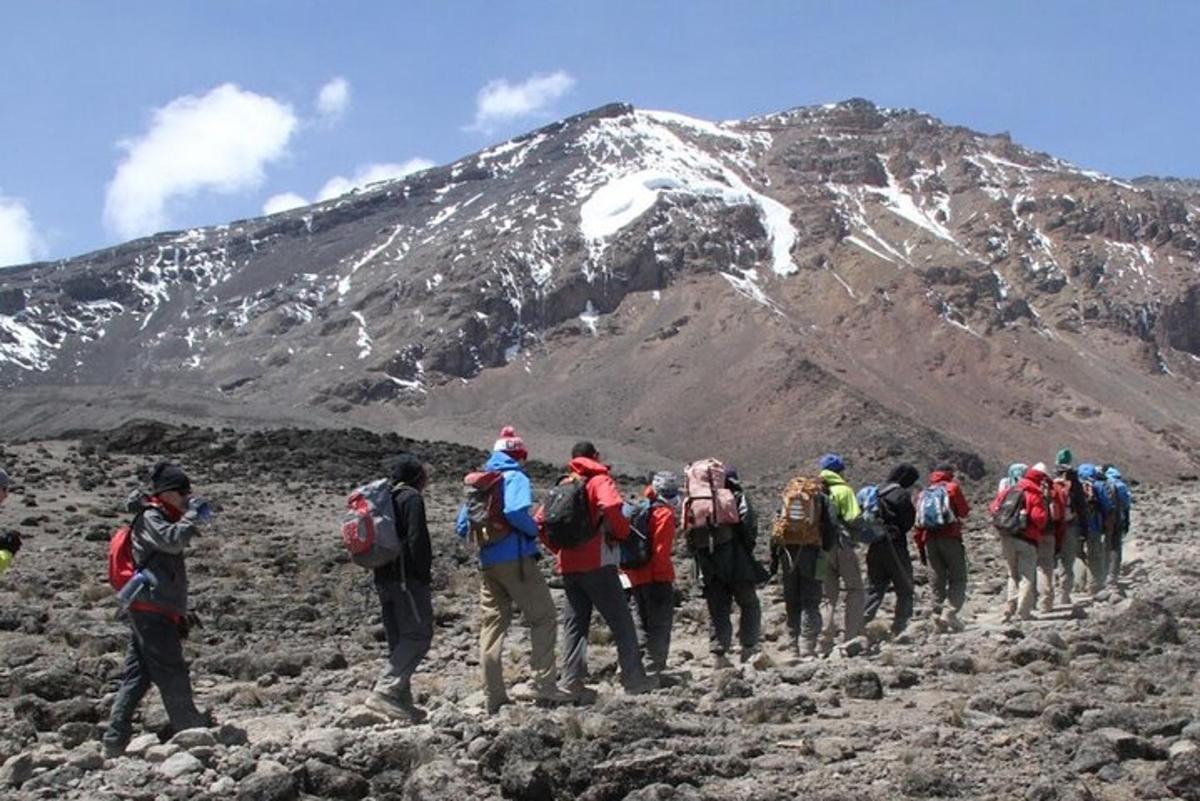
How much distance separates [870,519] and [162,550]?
6.48 m

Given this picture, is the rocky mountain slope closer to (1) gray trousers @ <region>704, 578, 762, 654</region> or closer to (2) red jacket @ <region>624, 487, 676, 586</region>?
(1) gray trousers @ <region>704, 578, 762, 654</region>

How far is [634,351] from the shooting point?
4304 inches

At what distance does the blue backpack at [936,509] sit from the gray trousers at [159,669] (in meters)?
7.18

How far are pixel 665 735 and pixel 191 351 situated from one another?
131372mm

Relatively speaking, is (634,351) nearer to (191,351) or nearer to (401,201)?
(191,351)

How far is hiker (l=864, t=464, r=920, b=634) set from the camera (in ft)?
40.3

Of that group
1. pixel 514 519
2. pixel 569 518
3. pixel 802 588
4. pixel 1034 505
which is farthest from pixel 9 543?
pixel 1034 505

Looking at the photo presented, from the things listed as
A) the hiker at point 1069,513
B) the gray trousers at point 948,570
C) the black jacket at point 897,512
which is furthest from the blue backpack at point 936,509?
the hiker at point 1069,513

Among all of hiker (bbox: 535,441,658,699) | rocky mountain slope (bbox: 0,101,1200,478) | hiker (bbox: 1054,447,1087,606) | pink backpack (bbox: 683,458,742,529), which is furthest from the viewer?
rocky mountain slope (bbox: 0,101,1200,478)

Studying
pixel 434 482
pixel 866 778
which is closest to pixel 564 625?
pixel 866 778

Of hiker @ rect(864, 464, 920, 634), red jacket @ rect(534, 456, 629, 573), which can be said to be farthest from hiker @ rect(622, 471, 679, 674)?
hiker @ rect(864, 464, 920, 634)

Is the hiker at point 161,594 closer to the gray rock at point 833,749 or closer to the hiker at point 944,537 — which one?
the gray rock at point 833,749

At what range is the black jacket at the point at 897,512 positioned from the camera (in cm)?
1240

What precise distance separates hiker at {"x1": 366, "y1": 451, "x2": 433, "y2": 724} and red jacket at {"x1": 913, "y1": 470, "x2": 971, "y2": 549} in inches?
239
